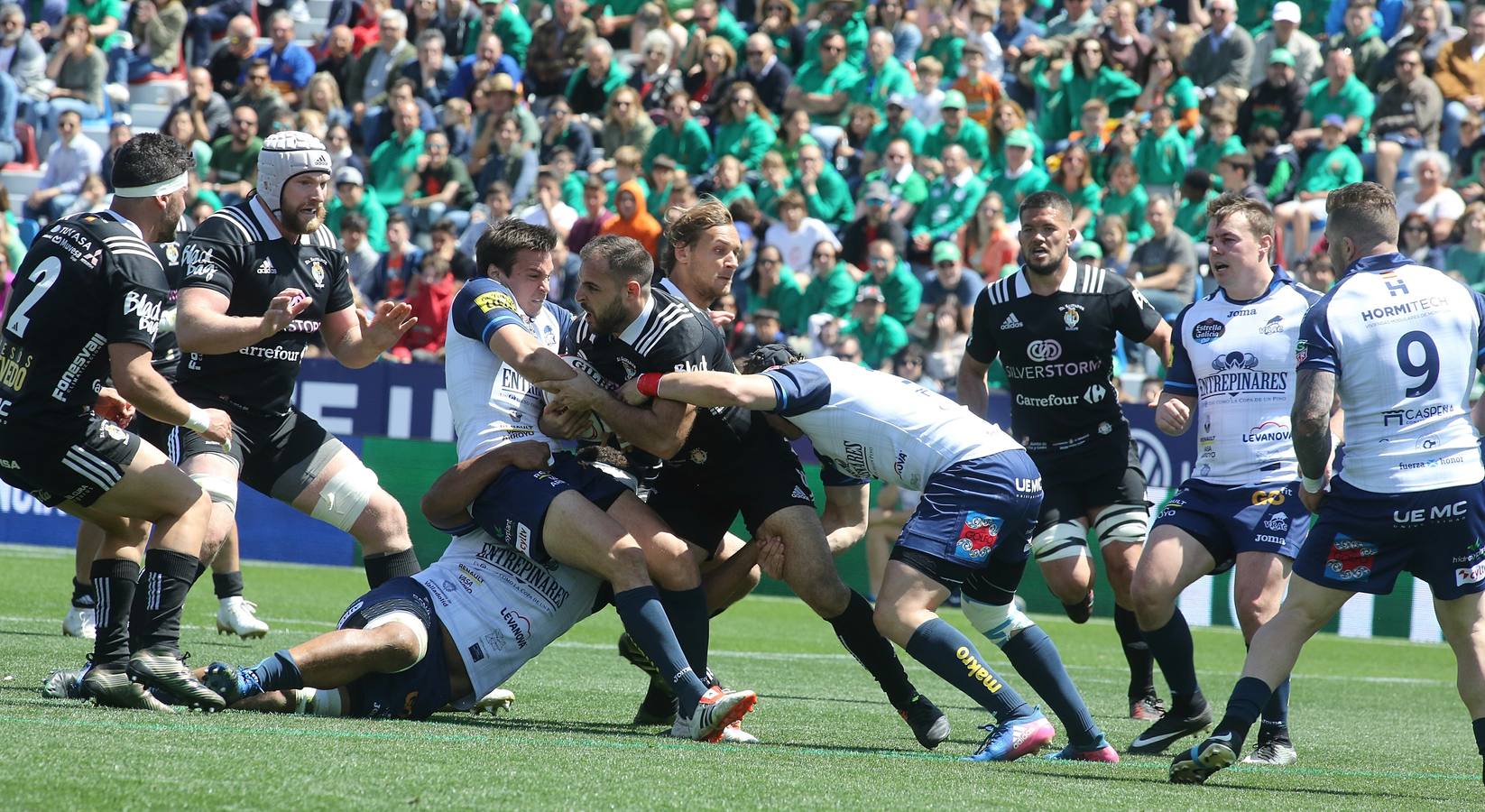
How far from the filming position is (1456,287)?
6184 millimetres

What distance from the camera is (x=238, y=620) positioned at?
29.6 feet

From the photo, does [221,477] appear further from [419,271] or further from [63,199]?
[63,199]

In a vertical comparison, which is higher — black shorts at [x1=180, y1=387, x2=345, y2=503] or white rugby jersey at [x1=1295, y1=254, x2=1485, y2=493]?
white rugby jersey at [x1=1295, y1=254, x2=1485, y2=493]

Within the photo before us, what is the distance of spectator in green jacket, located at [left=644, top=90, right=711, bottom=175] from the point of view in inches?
768

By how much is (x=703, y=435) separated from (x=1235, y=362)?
235 centimetres

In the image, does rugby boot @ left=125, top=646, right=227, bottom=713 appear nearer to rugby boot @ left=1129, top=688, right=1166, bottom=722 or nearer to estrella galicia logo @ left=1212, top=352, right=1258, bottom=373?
estrella galicia logo @ left=1212, top=352, right=1258, bottom=373

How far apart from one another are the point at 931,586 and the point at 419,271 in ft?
41.4

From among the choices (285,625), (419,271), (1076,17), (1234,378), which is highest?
(1076,17)

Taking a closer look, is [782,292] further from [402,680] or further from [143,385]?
[143,385]

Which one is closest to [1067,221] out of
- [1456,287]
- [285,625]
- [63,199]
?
Answer: [1456,287]

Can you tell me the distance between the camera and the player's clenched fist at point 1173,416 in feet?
24.1

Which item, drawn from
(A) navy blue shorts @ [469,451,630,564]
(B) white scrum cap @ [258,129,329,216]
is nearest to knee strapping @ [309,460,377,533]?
(A) navy blue shorts @ [469,451,630,564]

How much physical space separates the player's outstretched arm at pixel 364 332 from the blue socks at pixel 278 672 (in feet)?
5.54

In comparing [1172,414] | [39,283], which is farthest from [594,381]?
[1172,414]
